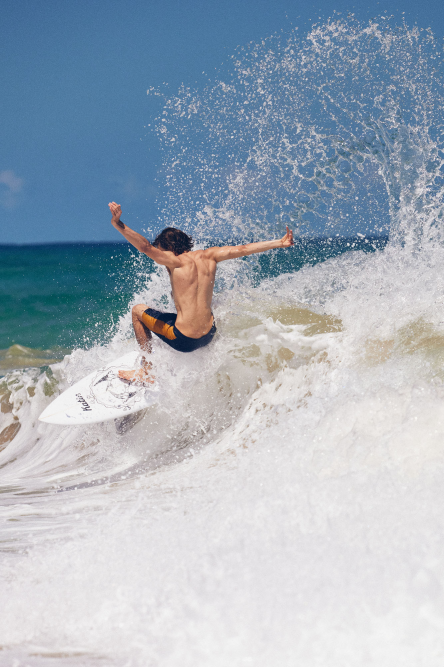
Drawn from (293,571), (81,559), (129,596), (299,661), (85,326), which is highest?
(85,326)

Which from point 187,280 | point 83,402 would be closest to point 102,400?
point 83,402

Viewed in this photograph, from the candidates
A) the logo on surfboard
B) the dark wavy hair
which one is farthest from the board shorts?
the logo on surfboard

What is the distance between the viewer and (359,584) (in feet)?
6.55

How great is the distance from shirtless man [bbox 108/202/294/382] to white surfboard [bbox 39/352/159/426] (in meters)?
0.68

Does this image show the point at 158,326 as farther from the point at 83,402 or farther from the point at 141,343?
the point at 83,402

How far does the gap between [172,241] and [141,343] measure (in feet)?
4.21

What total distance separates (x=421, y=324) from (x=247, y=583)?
2907mm

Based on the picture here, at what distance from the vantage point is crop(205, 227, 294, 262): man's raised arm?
3.96 meters

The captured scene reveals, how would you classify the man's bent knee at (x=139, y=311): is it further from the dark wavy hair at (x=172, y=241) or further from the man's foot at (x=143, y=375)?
the dark wavy hair at (x=172, y=241)

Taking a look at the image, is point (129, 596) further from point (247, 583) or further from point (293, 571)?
point (293, 571)

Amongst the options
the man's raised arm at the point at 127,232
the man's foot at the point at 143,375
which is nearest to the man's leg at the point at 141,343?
the man's foot at the point at 143,375

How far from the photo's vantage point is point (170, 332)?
436cm

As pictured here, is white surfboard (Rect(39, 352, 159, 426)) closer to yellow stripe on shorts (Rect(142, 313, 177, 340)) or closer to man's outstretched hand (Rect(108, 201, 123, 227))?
yellow stripe on shorts (Rect(142, 313, 177, 340))

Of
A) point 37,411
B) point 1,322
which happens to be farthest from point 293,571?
point 1,322
